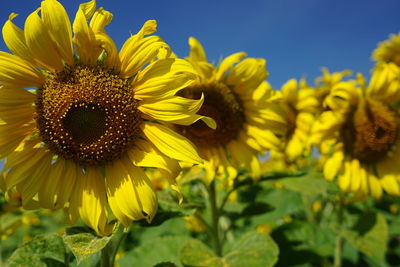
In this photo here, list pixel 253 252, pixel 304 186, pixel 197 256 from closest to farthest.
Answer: pixel 197 256 → pixel 253 252 → pixel 304 186

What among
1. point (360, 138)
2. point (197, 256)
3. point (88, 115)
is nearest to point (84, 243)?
point (88, 115)

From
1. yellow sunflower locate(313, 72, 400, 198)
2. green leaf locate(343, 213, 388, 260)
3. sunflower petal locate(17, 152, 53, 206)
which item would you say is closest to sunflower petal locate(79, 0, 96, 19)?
sunflower petal locate(17, 152, 53, 206)

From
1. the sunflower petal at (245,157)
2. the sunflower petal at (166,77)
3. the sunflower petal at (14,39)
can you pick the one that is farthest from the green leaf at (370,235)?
the sunflower petal at (14,39)

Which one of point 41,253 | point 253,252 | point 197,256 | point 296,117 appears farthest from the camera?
point 296,117

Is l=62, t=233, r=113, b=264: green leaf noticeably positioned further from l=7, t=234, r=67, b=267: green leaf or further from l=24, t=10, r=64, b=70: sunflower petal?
l=24, t=10, r=64, b=70: sunflower petal

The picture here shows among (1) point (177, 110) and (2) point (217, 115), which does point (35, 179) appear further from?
(2) point (217, 115)

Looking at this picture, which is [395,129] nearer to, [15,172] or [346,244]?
[346,244]

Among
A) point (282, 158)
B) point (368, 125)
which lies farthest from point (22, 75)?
point (282, 158)

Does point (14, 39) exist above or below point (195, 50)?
below

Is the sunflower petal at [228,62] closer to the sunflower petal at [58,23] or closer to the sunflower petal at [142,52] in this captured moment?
the sunflower petal at [142,52]
